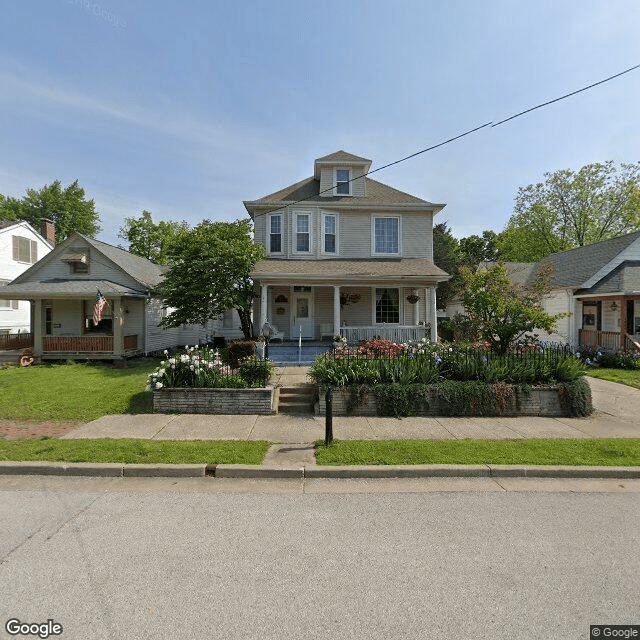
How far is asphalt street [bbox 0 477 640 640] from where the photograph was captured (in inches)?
105

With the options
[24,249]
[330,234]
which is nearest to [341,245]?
[330,234]

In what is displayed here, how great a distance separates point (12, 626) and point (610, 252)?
24615 mm

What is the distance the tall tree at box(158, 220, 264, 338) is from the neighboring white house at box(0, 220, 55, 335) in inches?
457

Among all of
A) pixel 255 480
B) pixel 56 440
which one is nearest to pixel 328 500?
pixel 255 480

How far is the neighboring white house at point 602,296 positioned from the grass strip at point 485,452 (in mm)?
11162

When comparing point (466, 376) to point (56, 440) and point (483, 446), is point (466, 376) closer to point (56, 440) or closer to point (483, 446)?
point (483, 446)

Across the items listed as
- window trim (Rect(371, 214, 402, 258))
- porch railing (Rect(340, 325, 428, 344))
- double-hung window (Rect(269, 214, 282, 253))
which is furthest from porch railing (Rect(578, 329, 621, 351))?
double-hung window (Rect(269, 214, 282, 253))

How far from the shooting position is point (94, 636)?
2.51 metres

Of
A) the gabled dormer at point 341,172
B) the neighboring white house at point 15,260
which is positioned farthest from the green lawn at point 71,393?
the gabled dormer at point 341,172

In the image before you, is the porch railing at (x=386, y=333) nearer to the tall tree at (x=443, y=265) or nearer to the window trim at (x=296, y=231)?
the window trim at (x=296, y=231)

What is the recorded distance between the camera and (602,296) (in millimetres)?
16891

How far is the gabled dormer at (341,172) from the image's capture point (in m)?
17.4

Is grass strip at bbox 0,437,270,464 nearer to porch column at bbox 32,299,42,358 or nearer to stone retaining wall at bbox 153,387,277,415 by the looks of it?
stone retaining wall at bbox 153,387,277,415

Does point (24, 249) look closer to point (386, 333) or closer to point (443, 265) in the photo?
point (386, 333)
